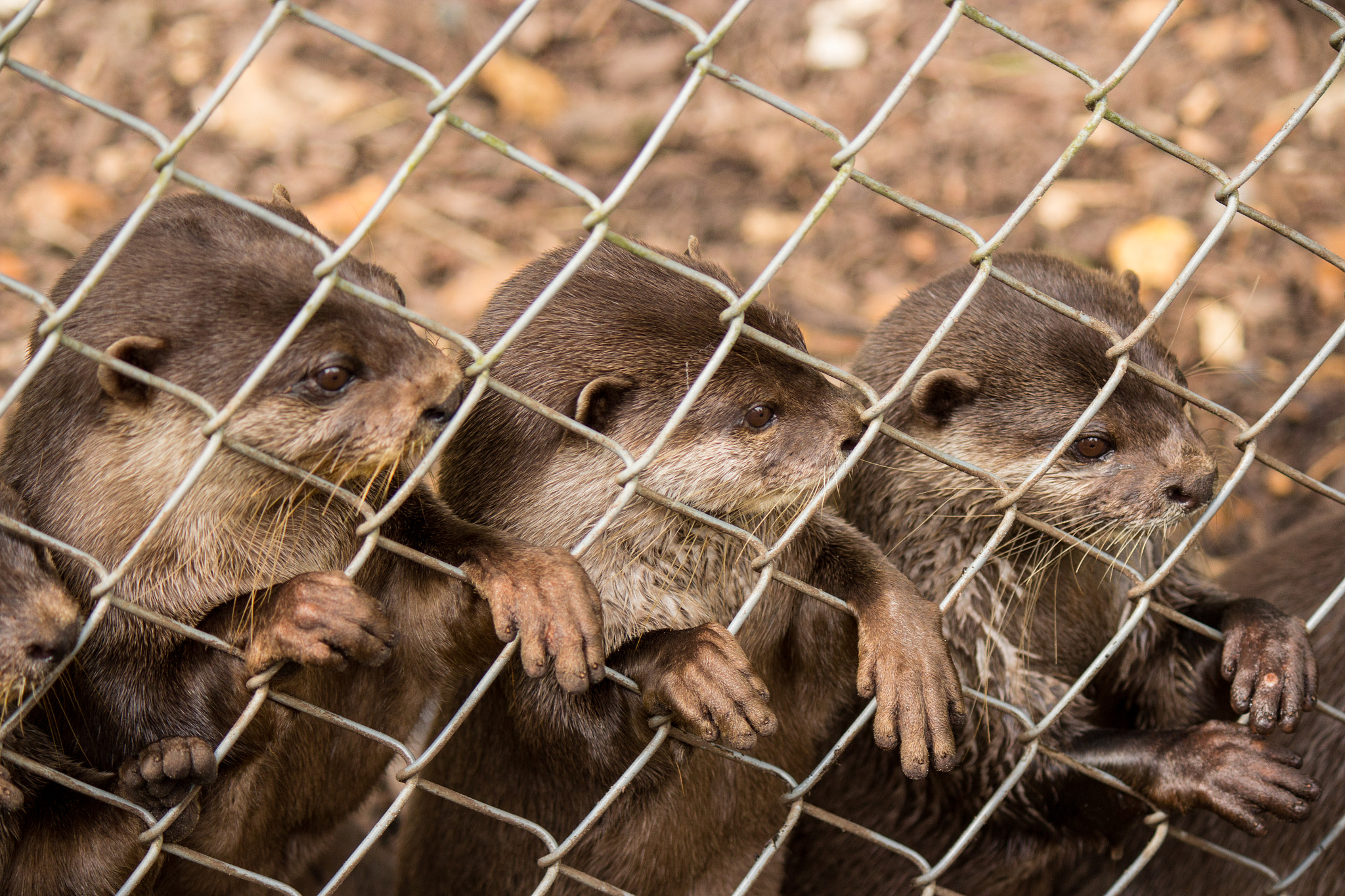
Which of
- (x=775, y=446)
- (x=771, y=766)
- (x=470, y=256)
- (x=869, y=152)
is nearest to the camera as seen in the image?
(x=771, y=766)

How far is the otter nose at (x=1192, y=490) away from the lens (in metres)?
2.56

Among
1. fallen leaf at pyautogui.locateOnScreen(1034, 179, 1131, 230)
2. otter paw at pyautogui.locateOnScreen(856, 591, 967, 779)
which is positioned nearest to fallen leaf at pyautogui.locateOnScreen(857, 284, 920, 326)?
fallen leaf at pyautogui.locateOnScreen(1034, 179, 1131, 230)

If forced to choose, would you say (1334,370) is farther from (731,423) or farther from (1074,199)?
(731,423)

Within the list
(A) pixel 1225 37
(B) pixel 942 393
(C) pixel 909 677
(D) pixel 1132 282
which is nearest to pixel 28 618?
(C) pixel 909 677

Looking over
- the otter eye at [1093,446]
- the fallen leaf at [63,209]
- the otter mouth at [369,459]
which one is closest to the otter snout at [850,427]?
the otter eye at [1093,446]

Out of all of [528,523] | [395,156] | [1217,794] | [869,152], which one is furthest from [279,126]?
[1217,794]

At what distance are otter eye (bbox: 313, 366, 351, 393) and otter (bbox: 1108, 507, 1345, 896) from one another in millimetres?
2247

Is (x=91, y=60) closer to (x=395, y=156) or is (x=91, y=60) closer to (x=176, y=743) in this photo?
(x=395, y=156)

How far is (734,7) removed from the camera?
1.80 meters

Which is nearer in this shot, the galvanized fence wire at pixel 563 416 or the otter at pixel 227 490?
the galvanized fence wire at pixel 563 416

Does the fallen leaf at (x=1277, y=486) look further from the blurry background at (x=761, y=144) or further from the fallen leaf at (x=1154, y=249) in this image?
the fallen leaf at (x=1154, y=249)

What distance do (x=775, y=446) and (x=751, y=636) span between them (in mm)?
394

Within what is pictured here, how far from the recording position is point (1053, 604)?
2873 mm

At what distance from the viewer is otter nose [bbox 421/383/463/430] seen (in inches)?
84.5
